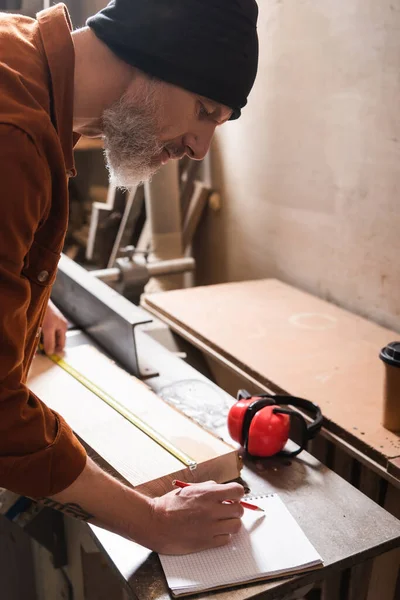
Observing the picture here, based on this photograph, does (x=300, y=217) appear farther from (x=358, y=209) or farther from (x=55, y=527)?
(x=55, y=527)

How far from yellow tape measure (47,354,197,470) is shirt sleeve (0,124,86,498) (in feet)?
0.84

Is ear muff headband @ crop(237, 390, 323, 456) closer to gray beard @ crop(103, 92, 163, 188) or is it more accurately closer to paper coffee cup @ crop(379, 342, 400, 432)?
paper coffee cup @ crop(379, 342, 400, 432)

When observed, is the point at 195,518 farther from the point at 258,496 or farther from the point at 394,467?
the point at 394,467

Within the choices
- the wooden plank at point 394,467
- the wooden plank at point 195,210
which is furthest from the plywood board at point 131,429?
the wooden plank at point 195,210

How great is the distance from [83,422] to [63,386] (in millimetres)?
202

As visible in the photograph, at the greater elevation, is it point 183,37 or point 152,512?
point 183,37

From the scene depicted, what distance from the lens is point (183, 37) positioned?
99 cm

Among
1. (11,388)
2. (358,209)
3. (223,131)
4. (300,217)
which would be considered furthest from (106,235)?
(11,388)

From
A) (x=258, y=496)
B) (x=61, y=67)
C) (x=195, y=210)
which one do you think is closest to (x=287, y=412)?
(x=258, y=496)

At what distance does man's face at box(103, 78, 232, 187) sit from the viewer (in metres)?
1.01

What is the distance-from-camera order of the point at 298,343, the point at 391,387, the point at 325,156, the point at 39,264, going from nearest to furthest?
1. the point at 39,264
2. the point at 391,387
3. the point at 298,343
4. the point at 325,156

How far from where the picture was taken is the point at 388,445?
1.33 m

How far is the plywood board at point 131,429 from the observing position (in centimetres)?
113

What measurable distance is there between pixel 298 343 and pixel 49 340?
76 centimetres
